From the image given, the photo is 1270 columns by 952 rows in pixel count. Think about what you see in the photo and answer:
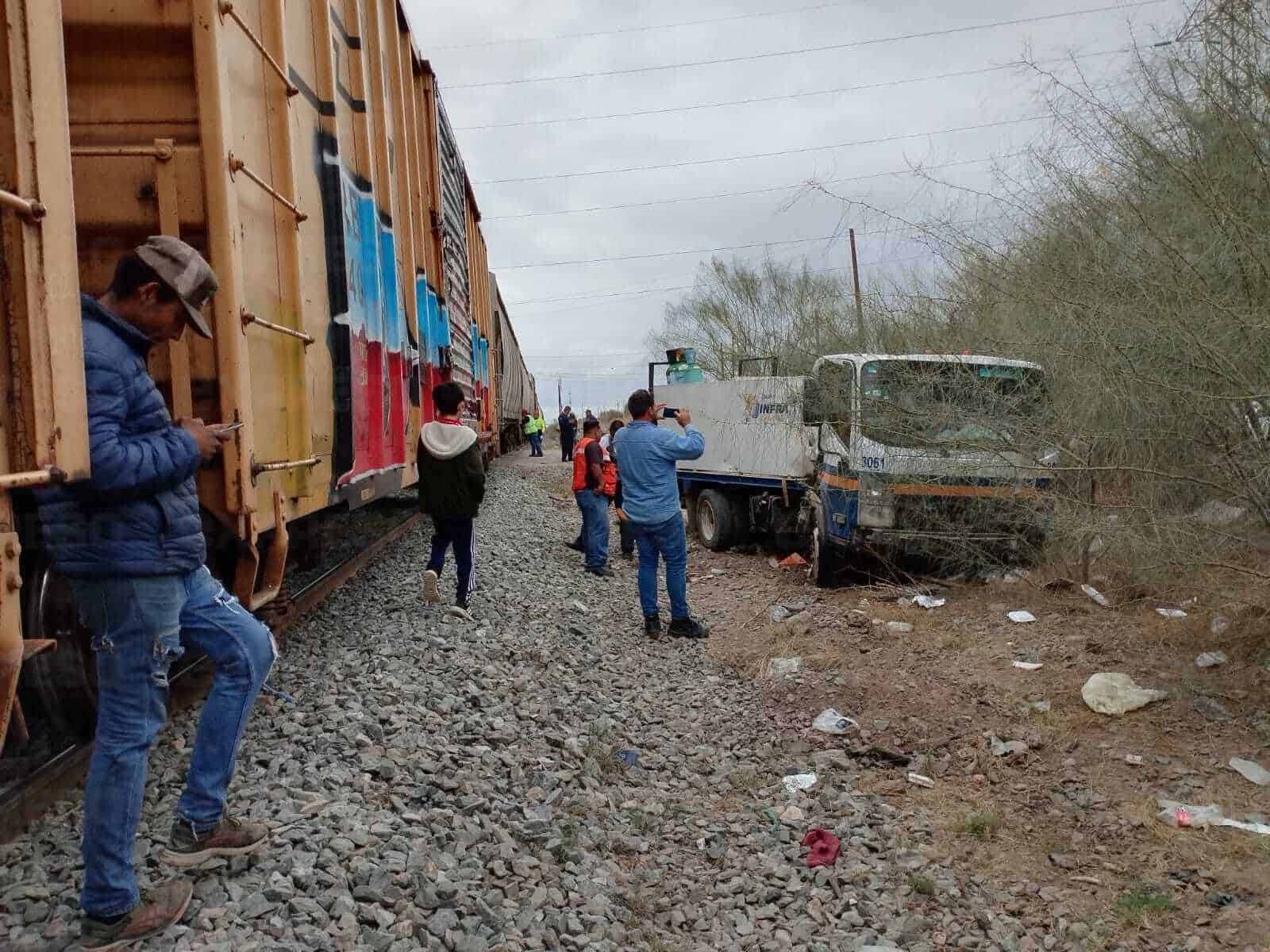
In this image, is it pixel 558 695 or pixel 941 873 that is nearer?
→ pixel 941 873

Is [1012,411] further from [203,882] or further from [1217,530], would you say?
[203,882]

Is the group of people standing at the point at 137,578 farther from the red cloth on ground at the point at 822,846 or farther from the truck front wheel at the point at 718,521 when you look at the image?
the truck front wheel at the point at 718,521

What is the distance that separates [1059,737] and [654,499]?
307 centimetres

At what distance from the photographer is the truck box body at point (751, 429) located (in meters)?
9.32

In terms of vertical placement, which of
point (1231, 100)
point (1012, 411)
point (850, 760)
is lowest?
point (850, 760)

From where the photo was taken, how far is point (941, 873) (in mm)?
3461

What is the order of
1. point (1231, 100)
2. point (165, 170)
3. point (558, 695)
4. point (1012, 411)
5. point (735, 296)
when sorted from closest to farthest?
1. point (165, 170)
2. point (1231, 100)
3. point (558, 695)
4. point (1012, 411)
5. point (735, 296)

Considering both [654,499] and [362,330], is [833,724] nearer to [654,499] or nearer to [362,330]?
[654,499]

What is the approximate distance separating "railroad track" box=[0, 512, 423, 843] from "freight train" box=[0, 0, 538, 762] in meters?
0.29

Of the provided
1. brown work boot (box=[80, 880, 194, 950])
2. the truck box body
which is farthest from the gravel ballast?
the truck box body

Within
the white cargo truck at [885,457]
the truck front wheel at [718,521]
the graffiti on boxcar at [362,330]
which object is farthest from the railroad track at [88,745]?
the truck front wheel at [718,521]

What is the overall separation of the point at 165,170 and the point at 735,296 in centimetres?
2144

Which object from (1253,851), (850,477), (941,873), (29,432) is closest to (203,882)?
(29,432)

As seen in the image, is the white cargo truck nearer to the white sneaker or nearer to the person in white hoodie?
the person in white hoodie
